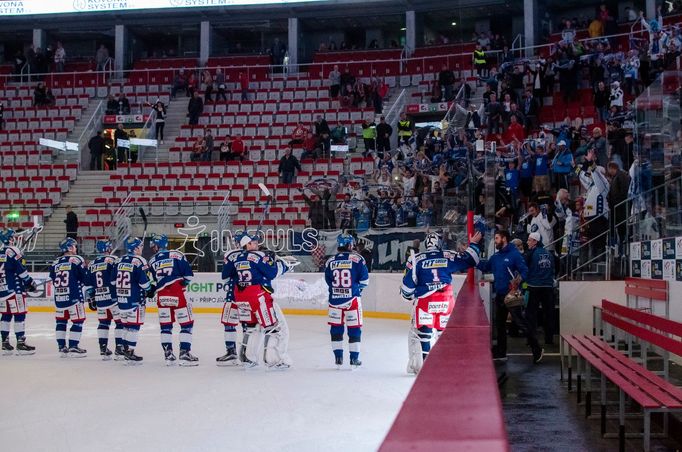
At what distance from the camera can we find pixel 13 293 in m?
13.4

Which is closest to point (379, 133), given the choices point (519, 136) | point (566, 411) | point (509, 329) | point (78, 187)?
point (519, 136)

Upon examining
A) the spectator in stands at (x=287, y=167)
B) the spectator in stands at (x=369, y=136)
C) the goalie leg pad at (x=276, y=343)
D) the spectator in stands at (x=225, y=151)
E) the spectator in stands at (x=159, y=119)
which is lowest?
the goalie leg pad at (x=276, y=343)

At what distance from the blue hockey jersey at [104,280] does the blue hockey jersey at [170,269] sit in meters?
1.01

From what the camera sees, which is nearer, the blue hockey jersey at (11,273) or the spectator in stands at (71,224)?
the blue hockey jersey at (11,273)

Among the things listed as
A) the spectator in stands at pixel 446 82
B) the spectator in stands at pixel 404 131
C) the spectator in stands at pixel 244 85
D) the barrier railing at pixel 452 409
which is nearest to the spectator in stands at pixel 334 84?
the spectator in stands at pixel 244 85

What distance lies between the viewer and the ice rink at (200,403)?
6863 millimetres

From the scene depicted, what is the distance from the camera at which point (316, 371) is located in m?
11.1

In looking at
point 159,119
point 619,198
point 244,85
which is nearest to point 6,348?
point 619,198

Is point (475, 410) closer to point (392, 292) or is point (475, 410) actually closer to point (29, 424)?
point (29, 424)

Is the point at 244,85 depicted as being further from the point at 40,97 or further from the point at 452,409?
the point at 452,409

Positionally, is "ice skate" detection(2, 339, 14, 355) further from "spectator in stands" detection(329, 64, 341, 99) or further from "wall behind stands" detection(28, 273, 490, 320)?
"spectator in stands" detection(329, 64, 341, 99)

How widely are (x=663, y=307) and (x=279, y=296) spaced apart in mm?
11032

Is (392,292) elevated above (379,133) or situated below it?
below

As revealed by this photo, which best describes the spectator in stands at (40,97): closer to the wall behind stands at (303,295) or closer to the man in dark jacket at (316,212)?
the wall behind stands at (303,295)
